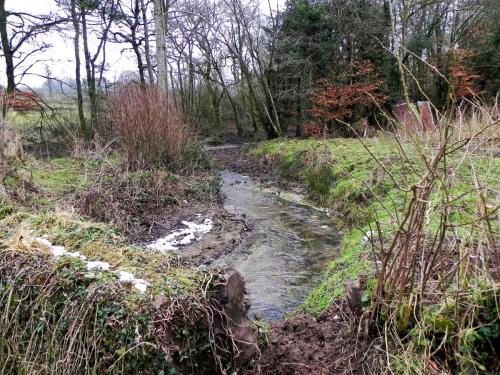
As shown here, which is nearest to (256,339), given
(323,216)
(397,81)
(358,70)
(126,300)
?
(126,300)

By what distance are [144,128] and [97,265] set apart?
17.5ft

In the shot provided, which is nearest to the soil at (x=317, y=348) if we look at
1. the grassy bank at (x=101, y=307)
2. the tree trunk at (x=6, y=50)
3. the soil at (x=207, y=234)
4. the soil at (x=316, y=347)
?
the soil at (x=316, y=347)

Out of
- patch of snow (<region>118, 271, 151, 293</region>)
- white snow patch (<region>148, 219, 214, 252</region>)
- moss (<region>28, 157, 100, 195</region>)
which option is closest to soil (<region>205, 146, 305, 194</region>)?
white snow patch (<region>148, 219, 214, 252</region>)

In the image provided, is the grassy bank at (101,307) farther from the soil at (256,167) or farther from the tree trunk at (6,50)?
the tree trunk at (6,50)

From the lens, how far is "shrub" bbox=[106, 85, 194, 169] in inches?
308

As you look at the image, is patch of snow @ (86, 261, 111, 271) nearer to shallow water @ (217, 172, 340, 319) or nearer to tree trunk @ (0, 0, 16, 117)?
shallow water @ (217, 172, 340, 319)

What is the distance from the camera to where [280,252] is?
5980 mm

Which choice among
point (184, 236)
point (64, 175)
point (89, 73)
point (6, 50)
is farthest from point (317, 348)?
point (89, 73)

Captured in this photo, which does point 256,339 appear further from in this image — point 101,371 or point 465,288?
point 465,288

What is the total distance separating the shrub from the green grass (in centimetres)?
343

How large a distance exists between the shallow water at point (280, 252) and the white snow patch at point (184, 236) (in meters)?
0.73

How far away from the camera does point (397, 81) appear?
16641 millimetres

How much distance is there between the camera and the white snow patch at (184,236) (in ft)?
19.2

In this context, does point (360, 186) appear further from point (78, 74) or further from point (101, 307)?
point (78, 74)
